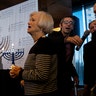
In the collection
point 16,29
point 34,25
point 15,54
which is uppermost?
point 16,29

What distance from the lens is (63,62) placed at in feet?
4.55

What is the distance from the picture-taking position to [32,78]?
3.80 feet

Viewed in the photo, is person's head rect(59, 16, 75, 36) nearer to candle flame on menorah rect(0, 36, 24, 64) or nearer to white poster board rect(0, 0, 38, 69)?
white poster board rect(0, 0, 38, 69)

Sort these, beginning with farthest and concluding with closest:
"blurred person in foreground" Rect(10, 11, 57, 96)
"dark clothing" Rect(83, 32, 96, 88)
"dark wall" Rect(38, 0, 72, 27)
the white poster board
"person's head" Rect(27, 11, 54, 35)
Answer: "dark wall" Rect(38, 0, 72, 27) → the white poster board → "dark clothing" Rect(83, 32, 96, 88) → "person's head" Rect(27, 11, 54, 35) → "blurred person in foreground" Rect(10, 11, 57, 96)

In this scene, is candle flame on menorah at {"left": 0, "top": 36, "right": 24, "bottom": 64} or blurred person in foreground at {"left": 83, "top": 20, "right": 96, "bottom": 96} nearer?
blurred person in foreground at {"left": 83, "top": 20, "right": 96, "bottom": 96}

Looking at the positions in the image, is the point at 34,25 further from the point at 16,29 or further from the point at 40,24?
the point at 16,29

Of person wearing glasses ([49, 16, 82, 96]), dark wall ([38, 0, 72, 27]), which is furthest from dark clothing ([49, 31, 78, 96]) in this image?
dark wall ([38, 0, 72, 27])

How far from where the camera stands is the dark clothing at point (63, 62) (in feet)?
4.35

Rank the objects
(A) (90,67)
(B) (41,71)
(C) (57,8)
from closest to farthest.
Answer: (B) (41,71), (A) (90,67), (C) (57,8)

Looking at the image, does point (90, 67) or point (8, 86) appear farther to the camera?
point (8, 86)

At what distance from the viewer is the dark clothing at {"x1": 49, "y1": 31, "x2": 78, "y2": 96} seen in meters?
1.33

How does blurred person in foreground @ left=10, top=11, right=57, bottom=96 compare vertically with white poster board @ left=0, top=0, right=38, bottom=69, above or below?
below

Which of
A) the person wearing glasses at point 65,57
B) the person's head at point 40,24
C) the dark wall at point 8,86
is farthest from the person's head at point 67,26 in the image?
the dark wall at point 8,86

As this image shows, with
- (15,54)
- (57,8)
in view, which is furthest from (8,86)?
(57,8)
